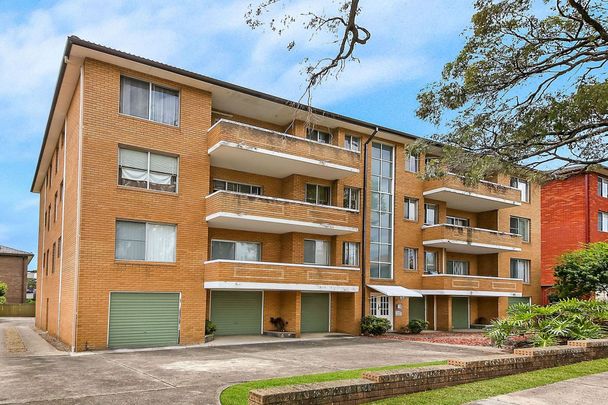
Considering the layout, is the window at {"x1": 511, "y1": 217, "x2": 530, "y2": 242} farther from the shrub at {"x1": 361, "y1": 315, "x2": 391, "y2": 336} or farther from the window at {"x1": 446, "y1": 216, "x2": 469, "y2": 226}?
the shrub at {"x1": 361, "y1": 315, "x2": 391, "y2": 336}

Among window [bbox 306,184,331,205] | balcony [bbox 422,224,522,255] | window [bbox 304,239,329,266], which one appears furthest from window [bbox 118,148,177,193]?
balcony [bbox 422,224,522,255]

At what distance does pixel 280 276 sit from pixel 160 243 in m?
5.03

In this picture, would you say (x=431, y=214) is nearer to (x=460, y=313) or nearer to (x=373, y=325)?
(x=460, y=313)

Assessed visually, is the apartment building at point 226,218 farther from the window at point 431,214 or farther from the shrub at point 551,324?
the shrub at point 551,324

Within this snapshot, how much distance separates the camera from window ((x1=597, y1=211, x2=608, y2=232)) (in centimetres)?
4072

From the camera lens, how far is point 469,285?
30344 mm

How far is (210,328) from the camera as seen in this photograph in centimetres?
2222

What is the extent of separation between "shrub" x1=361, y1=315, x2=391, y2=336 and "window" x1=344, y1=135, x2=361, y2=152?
8199mm

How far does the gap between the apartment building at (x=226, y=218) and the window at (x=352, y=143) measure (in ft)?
0.33

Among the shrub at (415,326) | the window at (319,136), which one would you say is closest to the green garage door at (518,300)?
the shrub at (415,326)

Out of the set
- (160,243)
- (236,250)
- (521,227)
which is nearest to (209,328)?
(236,250)

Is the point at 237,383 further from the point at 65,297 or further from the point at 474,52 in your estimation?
the point at 65,297

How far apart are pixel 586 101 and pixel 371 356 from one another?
32.7 ft

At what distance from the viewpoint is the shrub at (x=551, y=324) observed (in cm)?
1716
